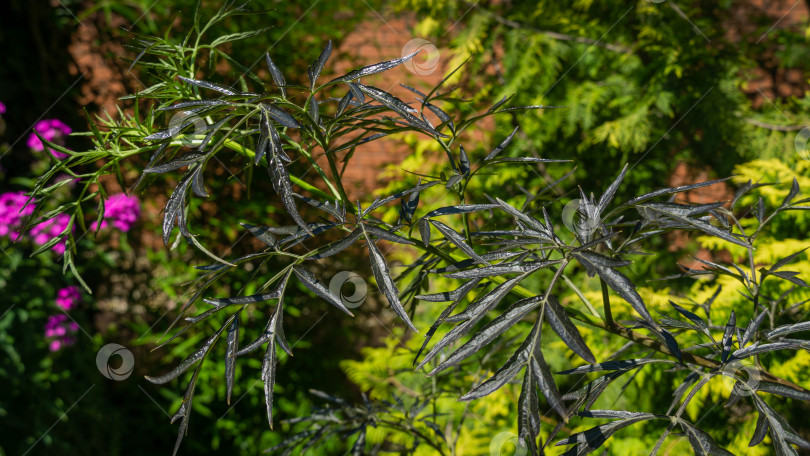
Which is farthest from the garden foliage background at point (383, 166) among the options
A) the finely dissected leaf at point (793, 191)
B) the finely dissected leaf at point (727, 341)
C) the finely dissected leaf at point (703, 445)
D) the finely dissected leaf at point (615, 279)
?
the finely dissected leaf at point (615, 279)

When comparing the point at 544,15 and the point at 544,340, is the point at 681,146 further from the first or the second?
the point at 544,340

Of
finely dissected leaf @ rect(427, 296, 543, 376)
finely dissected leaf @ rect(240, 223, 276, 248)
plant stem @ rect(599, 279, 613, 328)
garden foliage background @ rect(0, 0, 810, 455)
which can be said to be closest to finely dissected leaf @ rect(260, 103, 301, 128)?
finely dissected leaf @ rect(240, 223, 276, 248)

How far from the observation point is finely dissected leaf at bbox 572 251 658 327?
1.55 ft

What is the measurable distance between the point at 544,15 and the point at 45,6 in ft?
6.62

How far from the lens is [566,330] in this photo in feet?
1.55

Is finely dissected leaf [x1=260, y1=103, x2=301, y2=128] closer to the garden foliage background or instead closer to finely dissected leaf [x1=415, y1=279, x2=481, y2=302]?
finely dissected leaf [x1=415, y1=279, x2=481, y2=302]

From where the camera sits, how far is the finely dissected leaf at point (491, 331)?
0.47 metres

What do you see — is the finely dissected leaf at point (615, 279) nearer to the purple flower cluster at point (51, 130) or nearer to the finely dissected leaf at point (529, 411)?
the finely dissected leaf at point (529, 411)

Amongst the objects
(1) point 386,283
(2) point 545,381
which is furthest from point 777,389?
(1) point 386,283

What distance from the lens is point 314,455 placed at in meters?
2.17

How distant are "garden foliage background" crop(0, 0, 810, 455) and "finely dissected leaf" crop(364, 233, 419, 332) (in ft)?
3.68

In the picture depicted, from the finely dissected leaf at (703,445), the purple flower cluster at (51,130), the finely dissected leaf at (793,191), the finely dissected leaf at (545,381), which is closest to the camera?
the finely dissected leaf at (545,381)

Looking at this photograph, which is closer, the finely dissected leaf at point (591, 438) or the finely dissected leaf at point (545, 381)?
the finely dissected leaf at point (545, 381)

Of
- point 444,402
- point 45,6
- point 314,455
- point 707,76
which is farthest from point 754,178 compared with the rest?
point 45,6
